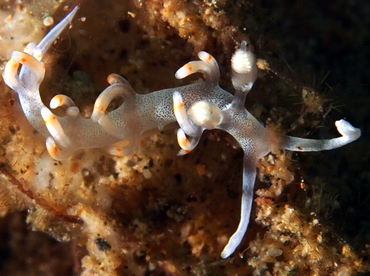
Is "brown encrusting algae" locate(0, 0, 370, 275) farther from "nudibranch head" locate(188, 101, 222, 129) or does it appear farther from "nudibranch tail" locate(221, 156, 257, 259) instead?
"nudibranch head" locate(188, 101, 222, 129)

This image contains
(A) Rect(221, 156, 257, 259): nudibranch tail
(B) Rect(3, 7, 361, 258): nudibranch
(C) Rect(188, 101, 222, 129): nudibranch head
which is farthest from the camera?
Result: (A) Rect(221, 156, 257, 259): nudibranch tail

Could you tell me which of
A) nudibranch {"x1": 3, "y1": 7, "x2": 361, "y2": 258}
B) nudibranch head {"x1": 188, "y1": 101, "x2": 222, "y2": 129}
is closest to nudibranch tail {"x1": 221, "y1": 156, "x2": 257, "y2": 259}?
nudibranch {"x1": 3, "y1": 7, "x2": 361, "y2": 258}

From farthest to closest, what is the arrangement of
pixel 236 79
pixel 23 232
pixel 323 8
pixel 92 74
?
pixel 323 8 → pixel 23 232 → pixel 92 74 → pixel 236 79

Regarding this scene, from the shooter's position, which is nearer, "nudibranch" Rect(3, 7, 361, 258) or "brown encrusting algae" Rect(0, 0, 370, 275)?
"nudibranch" Rect(3, 7, 361, 258)

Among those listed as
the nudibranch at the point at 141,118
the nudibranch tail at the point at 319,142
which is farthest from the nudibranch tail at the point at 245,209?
the nudibranch tail at the point at 319,142

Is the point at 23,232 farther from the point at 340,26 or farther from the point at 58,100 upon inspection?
the point at 340,26

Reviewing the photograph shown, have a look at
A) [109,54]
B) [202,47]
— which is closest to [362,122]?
[202,47]

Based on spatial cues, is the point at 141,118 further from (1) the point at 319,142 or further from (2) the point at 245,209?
(1) the point at 319,142

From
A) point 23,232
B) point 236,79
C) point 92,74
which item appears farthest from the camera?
point 23,232

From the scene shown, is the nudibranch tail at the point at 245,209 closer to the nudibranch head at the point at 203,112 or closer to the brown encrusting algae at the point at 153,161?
the brown encrusting algae at the point at 153,161
